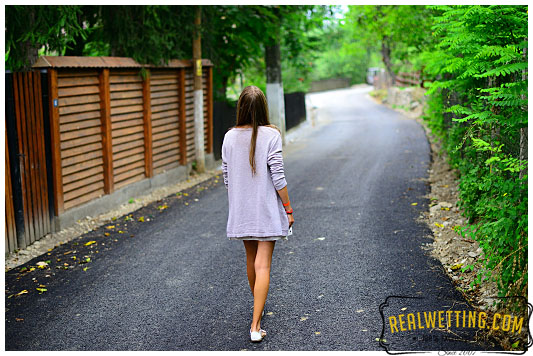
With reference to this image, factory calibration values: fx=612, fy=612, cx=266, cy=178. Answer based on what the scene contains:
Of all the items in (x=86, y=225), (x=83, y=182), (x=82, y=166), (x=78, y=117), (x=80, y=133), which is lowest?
(x=86, y=225)

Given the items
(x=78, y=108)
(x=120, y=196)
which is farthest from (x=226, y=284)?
(x=120, y=196)

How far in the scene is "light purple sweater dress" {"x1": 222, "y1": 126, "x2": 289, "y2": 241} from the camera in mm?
4332

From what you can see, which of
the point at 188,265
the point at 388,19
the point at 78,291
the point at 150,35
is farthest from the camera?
the point at 388,19

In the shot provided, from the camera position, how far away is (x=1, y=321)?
15.6ft

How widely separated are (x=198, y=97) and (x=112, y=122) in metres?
3.35

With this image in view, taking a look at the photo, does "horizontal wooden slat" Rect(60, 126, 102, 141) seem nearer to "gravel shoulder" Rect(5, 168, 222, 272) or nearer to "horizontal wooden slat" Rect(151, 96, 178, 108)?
"gravel shoulder" Rect(5, 168, 222, 272)

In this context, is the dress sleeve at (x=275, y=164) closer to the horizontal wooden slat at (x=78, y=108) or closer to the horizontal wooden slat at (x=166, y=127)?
the horizontal wooden slat at (x=78, y=108)

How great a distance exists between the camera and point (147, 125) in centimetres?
1095

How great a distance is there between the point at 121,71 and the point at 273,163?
6.54 m

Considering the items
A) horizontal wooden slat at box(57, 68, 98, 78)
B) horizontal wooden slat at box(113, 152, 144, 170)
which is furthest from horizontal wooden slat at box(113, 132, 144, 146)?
horizontal wooden slat at box(57, 68, 98, 78)

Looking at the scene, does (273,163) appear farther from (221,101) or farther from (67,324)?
(221,101)

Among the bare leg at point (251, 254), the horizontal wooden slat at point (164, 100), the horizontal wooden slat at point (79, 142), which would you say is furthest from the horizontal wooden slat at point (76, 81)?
the bare leg at point (251, 254)

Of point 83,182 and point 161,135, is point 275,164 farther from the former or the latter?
point 161,135
